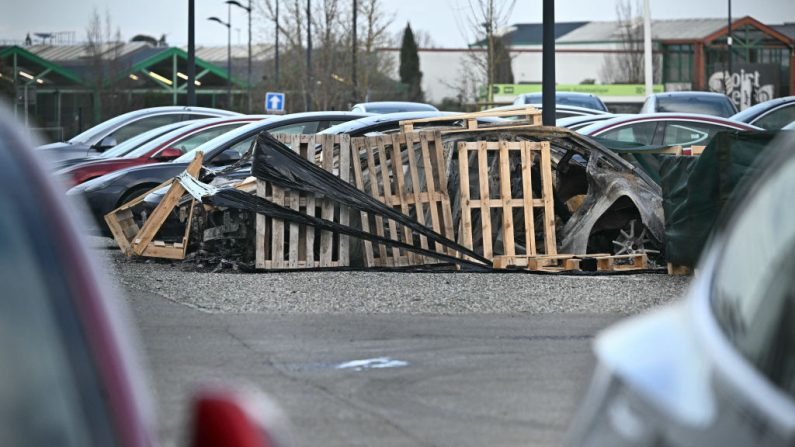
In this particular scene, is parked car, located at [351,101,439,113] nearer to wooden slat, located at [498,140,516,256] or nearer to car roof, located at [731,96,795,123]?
car roof, located at [731,96,795,123]

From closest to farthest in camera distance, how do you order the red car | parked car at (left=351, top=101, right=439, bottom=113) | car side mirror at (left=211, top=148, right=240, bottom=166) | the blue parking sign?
car side mirror at (left=211, top=148, right=240, bottom=166)
the red car
parked car at (left=351, top=101, right=439, bottom=113)
the blue parking sign

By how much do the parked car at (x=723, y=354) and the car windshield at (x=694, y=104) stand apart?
2186cm

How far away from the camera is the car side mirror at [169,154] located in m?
17.1

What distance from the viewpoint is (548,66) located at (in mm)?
15039

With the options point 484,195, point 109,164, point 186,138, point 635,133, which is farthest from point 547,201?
point 186,138

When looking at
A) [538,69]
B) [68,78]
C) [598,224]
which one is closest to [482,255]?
[598,224]

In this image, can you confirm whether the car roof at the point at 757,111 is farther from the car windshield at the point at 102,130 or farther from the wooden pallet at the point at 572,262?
the car windshield at the point at 102,130

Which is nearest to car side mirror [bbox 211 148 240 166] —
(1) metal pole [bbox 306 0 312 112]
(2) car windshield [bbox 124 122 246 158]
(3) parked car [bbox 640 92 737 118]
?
(2) car windshield [bbox 124 122 246 158]

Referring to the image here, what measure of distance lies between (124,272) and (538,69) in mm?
84774

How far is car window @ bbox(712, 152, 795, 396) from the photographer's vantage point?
7.13ft

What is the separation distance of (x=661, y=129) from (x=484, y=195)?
15.9 ft

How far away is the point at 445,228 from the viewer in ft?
43.7

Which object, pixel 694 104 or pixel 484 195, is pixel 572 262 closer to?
pixel 484 195

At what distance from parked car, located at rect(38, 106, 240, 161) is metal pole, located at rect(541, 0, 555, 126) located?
7566 mm
